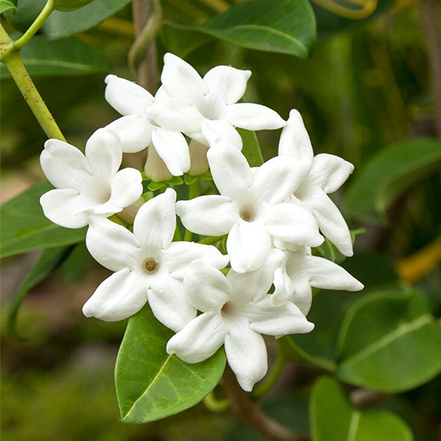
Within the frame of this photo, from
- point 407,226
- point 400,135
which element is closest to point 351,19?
point 400,135

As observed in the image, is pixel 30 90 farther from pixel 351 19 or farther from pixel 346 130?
pixel 346 130

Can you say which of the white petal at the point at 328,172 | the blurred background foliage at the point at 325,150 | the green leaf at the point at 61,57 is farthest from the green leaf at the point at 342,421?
the green leaf at the point at 61,57

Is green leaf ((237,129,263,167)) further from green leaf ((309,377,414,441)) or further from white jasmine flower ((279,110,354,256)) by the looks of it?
green leaf ((309,377,414,441))

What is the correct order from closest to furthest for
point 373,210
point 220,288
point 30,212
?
point 220,288
point 30,212
point 373,210

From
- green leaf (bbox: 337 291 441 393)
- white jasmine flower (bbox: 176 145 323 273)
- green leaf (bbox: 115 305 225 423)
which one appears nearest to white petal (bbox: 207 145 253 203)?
white jasmine flower (bbox: 176 145 323 273)

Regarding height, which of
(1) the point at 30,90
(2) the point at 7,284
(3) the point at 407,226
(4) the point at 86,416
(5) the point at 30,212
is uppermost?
(1) the point at 30,90

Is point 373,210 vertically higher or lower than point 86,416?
higher

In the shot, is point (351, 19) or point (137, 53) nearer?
point (137, 53)
